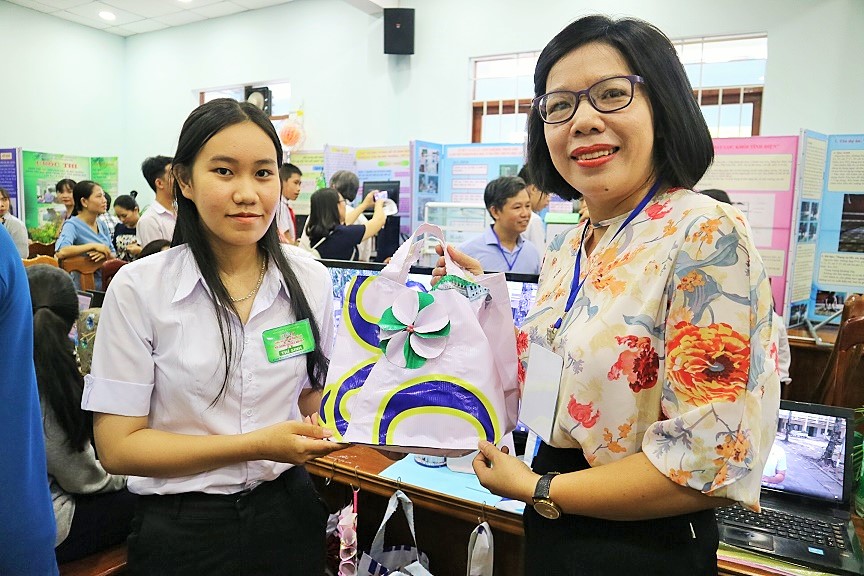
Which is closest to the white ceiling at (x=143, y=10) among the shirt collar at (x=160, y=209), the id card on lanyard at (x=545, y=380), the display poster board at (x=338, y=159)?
the display poster board at (x=338, y=159)

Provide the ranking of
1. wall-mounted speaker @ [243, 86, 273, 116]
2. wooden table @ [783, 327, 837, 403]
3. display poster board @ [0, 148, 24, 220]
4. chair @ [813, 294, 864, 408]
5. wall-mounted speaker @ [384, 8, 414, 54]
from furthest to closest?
wall-mounted speaker @ [243, 86, 273, 116]
display poster board @ [0, 148, 24, 220]
wall-mounted speaker @ [384, 8, 414, 54]
wooden table @ [783, 327, 837, 403]
chair @ [813, 294, 864, 408]

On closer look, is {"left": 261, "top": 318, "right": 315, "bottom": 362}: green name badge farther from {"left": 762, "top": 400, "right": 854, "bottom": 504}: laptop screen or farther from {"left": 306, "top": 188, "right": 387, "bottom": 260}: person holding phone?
{"left": 306, "top": 188, "right": 387, "bottom": 260}: person holding phone

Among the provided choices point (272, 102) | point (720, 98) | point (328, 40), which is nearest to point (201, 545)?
point (720, 98)

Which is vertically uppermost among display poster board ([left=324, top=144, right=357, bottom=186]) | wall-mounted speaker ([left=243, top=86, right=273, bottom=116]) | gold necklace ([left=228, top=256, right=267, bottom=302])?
wall-mounted speaker ([left=243, top=86, right=273, bottom=116])

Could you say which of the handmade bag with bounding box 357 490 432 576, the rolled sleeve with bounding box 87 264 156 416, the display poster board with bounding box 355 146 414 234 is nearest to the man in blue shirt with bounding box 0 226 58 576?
the rolled sleeve with bounding box 87 264 156 416

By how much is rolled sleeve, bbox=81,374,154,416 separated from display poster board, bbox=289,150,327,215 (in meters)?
5.77

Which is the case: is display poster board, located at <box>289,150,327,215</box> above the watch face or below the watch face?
above

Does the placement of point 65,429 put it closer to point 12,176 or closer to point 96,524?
point 96,524

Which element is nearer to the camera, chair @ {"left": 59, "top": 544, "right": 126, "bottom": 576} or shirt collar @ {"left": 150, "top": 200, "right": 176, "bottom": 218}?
chair @ {"left": 59, "top": 544, "right": 126, "bottom": 576}

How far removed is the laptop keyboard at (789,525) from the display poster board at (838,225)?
299 cm

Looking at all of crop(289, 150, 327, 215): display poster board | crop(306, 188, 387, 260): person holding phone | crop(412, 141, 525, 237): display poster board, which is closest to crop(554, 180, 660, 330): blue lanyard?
crop(306, 188, 387, 260): person holding phone

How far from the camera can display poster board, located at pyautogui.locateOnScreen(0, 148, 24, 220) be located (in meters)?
7.45

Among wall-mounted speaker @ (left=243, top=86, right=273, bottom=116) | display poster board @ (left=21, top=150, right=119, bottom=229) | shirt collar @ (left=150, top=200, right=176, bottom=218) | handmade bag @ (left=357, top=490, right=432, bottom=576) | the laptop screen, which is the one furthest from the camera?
wall-mounted speaker @ (left=243, top=86, right=273, bottom=116)

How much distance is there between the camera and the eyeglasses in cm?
89
